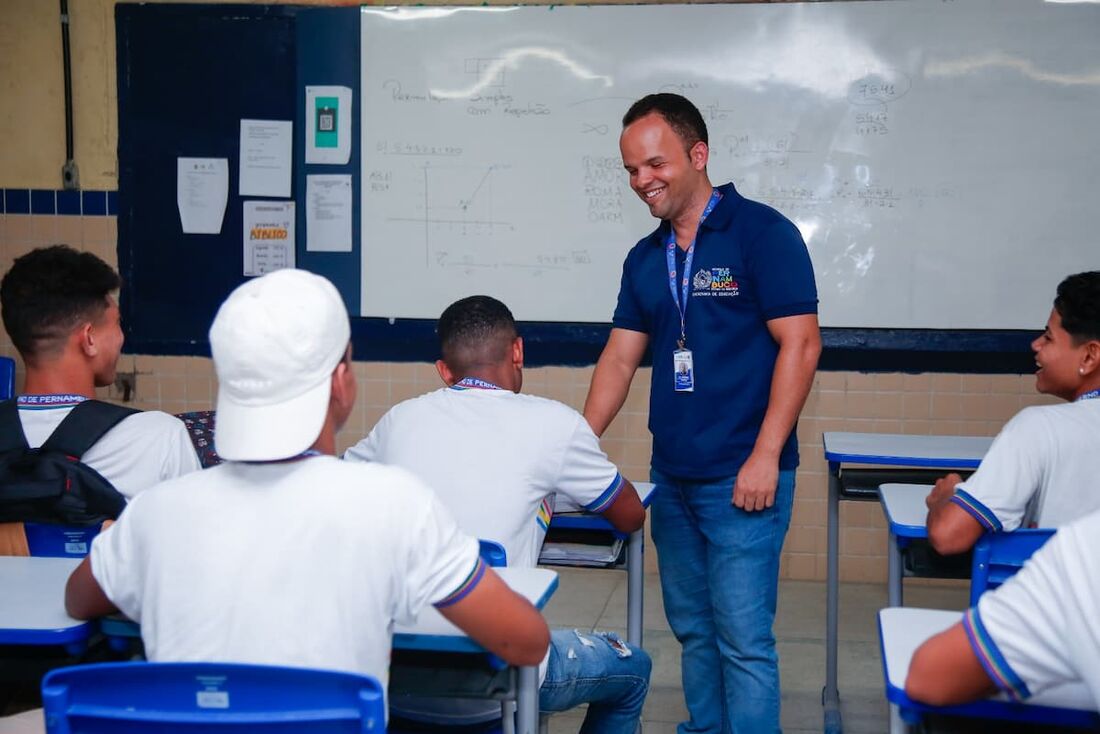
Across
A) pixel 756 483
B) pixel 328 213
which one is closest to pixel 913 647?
pixel 756 483

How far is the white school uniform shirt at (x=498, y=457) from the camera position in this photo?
2266 mm

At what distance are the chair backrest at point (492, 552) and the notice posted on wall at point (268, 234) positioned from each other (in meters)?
3.39

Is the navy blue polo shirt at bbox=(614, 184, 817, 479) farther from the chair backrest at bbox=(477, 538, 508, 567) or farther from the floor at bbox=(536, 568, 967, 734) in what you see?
the floor at bbox=(536, 568, 967, 734)

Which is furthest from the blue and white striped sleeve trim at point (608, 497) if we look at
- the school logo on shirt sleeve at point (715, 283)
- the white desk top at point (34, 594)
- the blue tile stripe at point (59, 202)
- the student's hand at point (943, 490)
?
the blue tile stripe at point (59, 202)

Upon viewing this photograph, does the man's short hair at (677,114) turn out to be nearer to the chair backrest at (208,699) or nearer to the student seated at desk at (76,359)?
the student seated at desk at (76,359)

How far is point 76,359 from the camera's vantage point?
2312 millimetres

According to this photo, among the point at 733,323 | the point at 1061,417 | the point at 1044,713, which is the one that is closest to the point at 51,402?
the point at 733,323

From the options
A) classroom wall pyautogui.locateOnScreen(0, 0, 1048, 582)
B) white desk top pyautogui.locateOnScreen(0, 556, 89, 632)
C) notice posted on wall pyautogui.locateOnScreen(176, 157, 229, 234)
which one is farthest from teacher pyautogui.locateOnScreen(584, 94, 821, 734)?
notice posted on wall pyautogui.locateOnScreen(176, 157, 229, 234)

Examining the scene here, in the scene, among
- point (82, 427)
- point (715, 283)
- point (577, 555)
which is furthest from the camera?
point (715, 283)

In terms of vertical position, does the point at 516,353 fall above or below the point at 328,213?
below

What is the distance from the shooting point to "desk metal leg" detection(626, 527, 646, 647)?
2.75m

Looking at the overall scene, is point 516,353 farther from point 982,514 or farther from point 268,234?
point 268,234

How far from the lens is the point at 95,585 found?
1.73 m

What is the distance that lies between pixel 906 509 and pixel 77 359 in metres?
1.81
